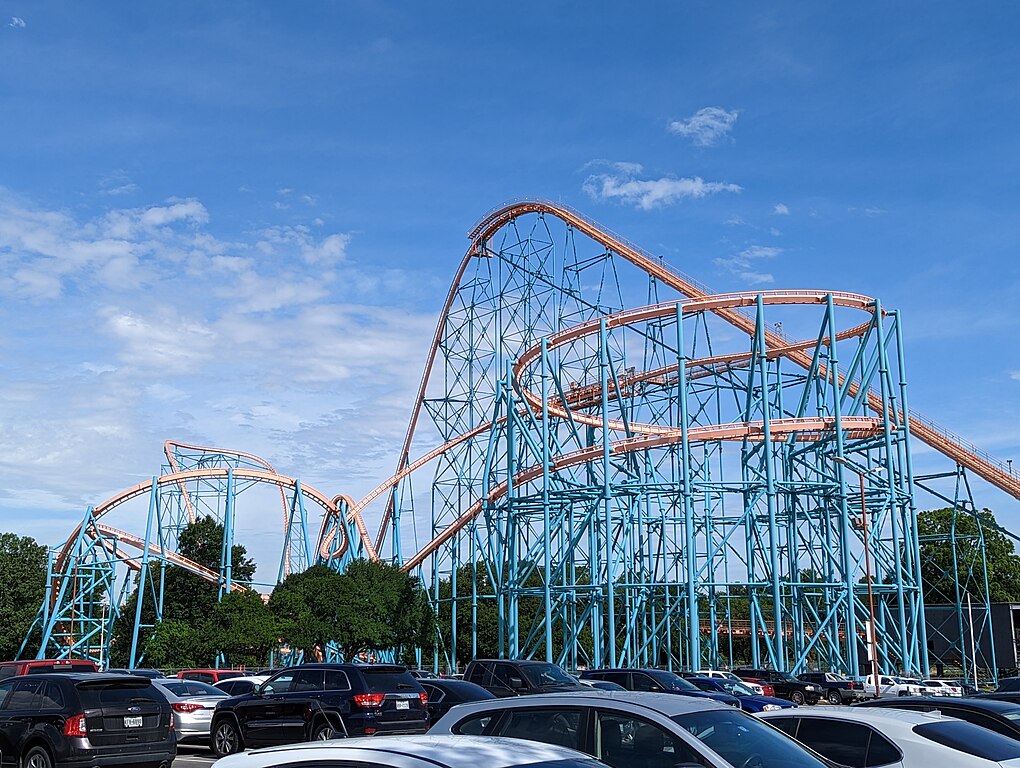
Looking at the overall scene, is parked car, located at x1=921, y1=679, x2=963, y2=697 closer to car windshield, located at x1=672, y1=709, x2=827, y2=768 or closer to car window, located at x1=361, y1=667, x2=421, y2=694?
car window, located at x1=361, y1=667, x2=421, y2=694

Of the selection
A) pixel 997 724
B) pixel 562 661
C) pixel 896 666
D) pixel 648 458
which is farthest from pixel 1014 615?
pixel 997 724

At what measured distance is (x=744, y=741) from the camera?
23.9 ft

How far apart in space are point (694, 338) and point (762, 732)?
3664cm

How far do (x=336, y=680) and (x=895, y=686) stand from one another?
2151 centimetres

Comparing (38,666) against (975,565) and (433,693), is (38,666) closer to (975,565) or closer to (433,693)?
(433,693)

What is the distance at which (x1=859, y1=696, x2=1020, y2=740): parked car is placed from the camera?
34.0 feet

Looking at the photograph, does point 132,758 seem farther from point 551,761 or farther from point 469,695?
point 551,761

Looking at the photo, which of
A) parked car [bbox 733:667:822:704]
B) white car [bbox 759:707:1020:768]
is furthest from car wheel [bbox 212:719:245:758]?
Result: parked car [bbox 733:667:822:704]

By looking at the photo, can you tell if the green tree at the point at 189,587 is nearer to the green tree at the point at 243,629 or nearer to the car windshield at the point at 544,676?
the green tree at the point at 243,629

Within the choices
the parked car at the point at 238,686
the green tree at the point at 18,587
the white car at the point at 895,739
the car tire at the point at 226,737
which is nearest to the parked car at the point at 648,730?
the white car at the point at 895,739

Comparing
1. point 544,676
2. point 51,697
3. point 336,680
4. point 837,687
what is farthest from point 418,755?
point 837,687

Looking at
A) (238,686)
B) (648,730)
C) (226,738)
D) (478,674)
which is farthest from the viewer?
(238,686)

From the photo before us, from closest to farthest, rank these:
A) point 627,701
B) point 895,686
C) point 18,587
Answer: point 627,701, point 895,686, point 18,587

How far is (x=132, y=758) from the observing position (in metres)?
12.4
